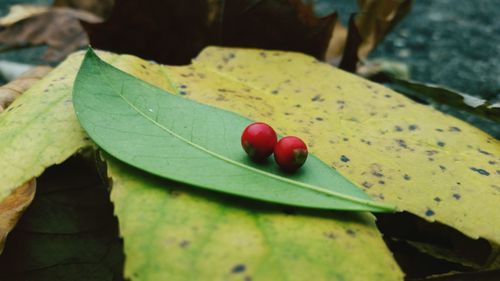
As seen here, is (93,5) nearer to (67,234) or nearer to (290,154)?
(67,234)

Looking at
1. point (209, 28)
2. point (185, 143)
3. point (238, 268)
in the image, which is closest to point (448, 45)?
point (209, 28)

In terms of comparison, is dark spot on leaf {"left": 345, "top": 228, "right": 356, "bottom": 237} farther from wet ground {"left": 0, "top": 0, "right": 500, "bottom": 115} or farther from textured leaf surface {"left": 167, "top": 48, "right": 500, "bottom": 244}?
wet ground {"left": 0, "top": 0, "right": 500, "bottom": 115}

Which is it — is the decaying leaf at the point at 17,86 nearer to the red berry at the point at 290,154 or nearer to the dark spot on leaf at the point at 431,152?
the red berry at the point at 290,154

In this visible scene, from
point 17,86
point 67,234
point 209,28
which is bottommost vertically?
point 67,234

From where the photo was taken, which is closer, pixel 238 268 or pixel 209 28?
pixel 238 268

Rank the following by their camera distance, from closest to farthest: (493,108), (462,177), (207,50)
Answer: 1. (462,177)
2. (493,108)
3. (207,50)

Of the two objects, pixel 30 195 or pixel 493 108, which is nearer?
pixel 30 195

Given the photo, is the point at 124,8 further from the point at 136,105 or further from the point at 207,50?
the point at 136,105

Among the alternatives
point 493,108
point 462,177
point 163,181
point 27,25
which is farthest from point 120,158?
point 27,25
